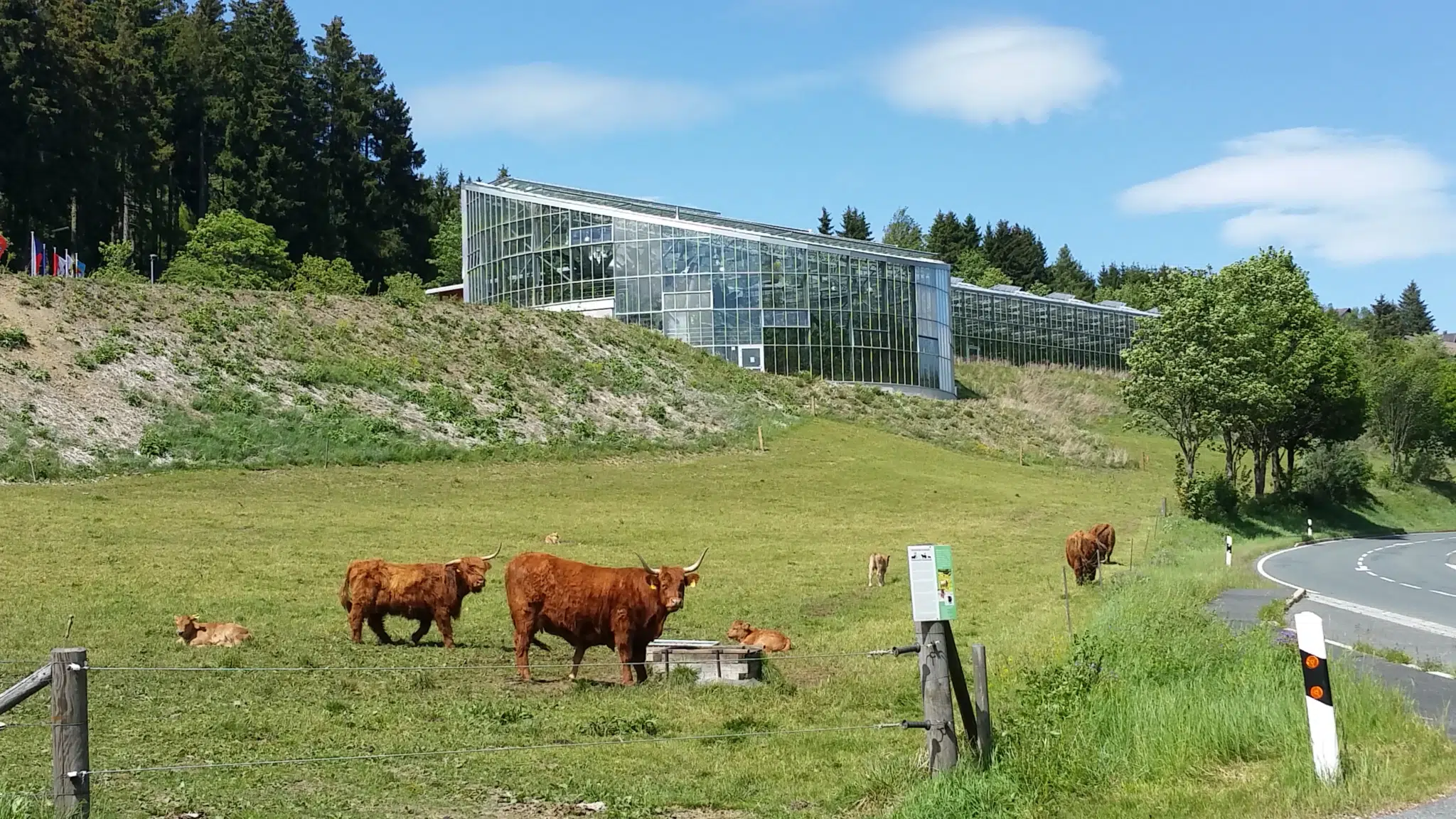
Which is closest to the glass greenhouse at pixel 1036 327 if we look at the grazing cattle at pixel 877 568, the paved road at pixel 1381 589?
the paved road at pixel 1381 589

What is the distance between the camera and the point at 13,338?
45156 millimetres

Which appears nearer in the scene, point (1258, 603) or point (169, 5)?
point (1258, 603)

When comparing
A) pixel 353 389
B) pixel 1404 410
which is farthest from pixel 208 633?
pixel 1404 410

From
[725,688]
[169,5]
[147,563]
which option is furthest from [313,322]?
[169,5]

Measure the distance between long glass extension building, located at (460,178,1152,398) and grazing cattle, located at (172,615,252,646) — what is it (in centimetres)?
5661

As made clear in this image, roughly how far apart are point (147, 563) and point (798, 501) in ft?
75.7

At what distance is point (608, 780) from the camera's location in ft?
34.3

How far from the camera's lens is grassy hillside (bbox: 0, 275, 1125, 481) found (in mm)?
42125

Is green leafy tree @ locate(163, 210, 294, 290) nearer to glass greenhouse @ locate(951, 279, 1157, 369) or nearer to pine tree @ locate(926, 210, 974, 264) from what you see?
glass greenhouse @ locate(951, 279, 1157, 369)

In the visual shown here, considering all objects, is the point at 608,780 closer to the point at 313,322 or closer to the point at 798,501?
the point at 798,501

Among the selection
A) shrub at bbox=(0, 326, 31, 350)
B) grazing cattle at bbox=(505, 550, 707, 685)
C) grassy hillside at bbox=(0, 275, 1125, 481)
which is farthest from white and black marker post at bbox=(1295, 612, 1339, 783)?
shrub at bbox=(0, 326, 31, 350)

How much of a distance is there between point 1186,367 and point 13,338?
134 ft

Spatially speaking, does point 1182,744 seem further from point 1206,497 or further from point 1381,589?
point 1206,497

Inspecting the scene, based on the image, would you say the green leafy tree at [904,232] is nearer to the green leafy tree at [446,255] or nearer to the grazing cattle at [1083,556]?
the green leafy tree at [446,255]
